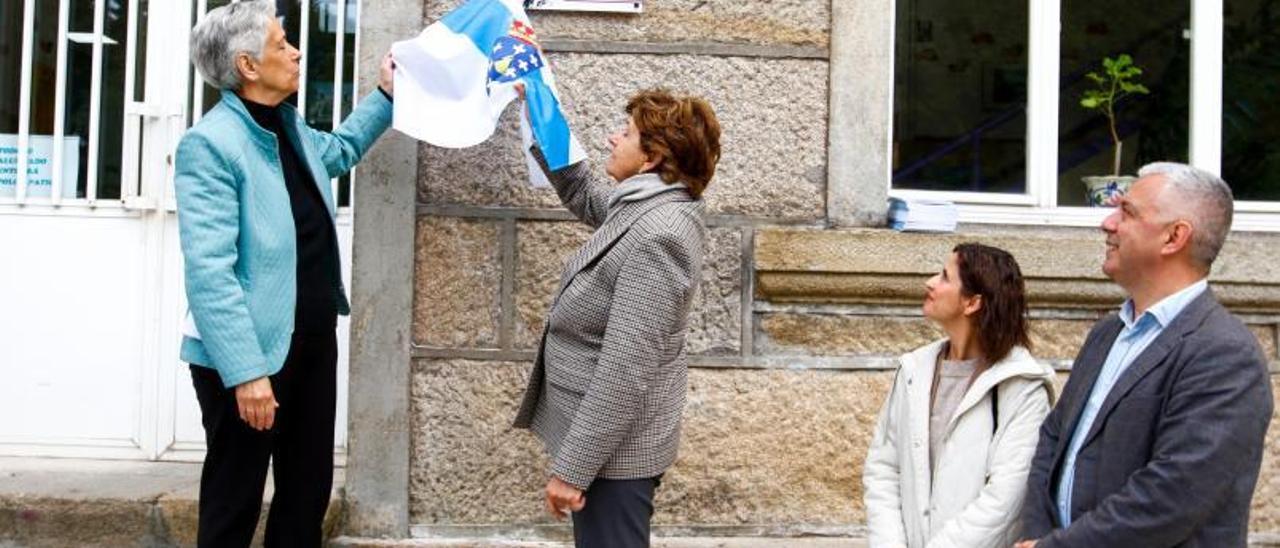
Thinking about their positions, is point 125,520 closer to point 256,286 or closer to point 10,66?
point 256,286

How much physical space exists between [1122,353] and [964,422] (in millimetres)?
390

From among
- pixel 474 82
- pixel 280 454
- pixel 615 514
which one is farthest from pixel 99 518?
pixel 615 514

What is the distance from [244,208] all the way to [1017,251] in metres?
2.34

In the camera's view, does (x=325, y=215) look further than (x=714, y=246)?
No

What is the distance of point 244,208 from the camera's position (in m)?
3.31

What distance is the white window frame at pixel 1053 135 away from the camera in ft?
14.6


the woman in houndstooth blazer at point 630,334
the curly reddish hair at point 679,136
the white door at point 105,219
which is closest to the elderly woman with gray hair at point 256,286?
the woman in houndstooth blazer at point 630,334

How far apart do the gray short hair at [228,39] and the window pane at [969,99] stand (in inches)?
84.9

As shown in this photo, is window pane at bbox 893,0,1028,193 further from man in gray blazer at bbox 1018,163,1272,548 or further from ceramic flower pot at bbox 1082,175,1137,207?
man in gray blazer at bbox 1018,163,1272,548

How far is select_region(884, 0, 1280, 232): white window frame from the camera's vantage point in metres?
4.45

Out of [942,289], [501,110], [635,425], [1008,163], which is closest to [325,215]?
[501,110]

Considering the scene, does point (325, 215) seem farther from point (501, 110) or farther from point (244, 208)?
point (501, 110)

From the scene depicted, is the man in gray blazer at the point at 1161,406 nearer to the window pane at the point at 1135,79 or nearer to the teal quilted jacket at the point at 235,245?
the teal quilted jacket at the point at 235,245

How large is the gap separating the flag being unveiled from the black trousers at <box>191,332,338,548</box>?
71 centimetres
